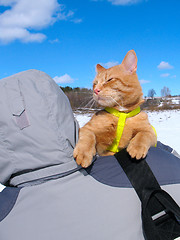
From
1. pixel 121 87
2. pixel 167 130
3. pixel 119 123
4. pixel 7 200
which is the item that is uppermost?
pixel 121 87

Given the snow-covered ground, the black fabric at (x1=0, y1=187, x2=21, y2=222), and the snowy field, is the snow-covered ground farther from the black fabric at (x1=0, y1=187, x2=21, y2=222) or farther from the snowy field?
the black fabric at (x1=0, y1=187, x2=21, y2=222)

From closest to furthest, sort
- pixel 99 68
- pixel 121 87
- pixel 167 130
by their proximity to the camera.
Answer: pixel 121 87
pixel 99 68
pixel 167 130

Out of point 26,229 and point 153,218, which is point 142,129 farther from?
point 26,229

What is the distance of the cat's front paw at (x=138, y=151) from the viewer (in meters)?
1.13

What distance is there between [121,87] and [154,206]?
96cm

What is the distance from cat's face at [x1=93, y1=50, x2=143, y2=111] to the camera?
1.60 metres

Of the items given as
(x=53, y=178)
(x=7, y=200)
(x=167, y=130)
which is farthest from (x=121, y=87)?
(x=167, y=130)

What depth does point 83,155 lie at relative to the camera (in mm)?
1108

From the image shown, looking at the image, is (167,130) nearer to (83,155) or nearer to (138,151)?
(138,151)

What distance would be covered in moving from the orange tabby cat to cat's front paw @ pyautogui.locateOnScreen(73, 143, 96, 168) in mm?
129

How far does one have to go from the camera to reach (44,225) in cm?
93

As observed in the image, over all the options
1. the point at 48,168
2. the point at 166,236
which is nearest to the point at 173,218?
the point at 166,236

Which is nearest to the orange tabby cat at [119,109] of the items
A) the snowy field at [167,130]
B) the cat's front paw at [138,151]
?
the cat's front paw at [138,151]

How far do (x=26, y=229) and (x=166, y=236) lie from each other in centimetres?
65
